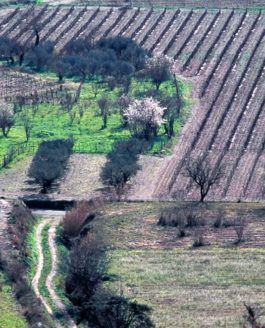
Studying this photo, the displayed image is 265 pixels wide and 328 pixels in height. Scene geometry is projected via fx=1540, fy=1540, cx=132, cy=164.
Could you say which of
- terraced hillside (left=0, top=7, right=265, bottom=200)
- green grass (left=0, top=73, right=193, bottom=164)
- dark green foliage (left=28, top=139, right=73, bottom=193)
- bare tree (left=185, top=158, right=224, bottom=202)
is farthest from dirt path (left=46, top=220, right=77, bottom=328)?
green grass (left=0, top=73, right=193, bottom=164)

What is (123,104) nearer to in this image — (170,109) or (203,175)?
(170,109)

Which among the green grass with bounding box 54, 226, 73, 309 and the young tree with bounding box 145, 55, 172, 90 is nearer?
the green grass with bounding box 54, 226, 73, 309

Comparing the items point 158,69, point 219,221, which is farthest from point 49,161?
point 158,69

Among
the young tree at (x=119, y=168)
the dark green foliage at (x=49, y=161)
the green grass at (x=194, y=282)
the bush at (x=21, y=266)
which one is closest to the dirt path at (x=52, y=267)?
the bush at (x=21, y=266)

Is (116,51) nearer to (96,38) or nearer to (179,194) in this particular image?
(96,38)

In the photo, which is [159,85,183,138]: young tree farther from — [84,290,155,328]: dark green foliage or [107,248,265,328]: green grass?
[84,290,155,328]: dark green foliage

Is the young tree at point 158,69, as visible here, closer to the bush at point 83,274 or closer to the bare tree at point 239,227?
the bare tree at point 239,227
